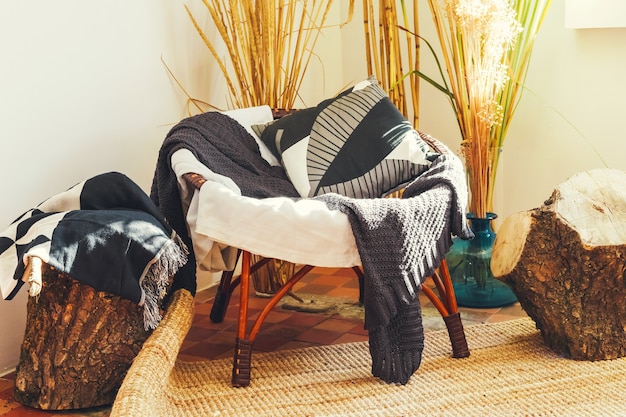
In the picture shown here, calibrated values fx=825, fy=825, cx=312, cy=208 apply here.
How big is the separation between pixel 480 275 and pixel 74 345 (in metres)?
1.52

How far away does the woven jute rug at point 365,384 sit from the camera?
212 cm

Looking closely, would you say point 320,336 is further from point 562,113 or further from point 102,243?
point 562,113

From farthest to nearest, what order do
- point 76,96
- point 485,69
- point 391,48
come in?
point 391,48, point 485,69, point 76,96

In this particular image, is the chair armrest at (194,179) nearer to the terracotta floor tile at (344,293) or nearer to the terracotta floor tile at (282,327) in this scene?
the terracotta floor tile at (282,327)

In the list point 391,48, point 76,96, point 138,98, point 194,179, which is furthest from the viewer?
point 391,48

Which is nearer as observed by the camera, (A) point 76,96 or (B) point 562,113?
(A) point 76,96

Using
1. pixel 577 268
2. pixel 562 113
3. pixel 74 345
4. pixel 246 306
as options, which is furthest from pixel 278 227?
pixel 562 113

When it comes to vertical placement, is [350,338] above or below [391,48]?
below

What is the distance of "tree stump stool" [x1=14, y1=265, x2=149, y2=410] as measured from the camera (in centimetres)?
215

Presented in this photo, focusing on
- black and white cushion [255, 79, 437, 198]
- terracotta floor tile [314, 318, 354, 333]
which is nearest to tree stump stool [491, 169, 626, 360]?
black and white cushion [255, 79, 437, 198]

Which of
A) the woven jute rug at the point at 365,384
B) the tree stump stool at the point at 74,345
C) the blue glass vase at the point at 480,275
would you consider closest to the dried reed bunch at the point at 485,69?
the blue glass vase at the point at 480,275

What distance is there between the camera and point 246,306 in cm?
232

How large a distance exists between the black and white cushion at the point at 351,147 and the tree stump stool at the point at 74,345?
0.77 metres

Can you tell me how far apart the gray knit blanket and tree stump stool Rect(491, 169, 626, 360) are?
221mm
